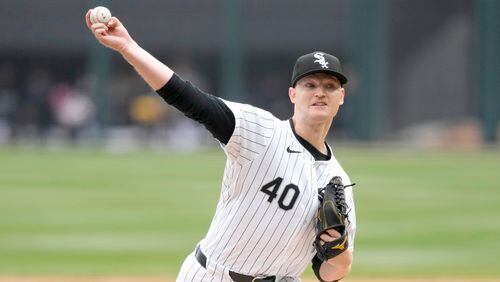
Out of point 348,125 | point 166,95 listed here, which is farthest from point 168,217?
point 348,125

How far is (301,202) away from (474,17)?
75.1 ft

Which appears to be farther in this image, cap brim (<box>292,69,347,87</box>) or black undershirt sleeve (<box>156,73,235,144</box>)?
cap brim (<box>292,69,347,87</box>)

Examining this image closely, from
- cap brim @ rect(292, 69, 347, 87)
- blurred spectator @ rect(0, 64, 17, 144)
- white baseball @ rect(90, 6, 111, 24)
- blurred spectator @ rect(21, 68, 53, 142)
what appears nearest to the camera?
white baseball @ rect(90, 6, 111, 24)

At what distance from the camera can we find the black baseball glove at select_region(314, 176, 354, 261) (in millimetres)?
3703

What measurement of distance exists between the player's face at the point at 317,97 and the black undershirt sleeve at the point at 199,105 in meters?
0.35

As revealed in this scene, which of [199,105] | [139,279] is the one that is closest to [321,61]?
[199,105]

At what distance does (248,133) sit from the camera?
364cm

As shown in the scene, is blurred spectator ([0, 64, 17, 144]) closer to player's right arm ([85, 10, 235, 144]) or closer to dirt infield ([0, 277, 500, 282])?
dirt infield ([0, 277, 500, 282])

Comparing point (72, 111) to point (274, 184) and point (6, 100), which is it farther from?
point (274, 184)

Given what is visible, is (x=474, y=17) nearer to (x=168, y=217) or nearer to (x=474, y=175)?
(x=474, y=175)

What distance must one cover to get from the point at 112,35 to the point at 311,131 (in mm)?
904

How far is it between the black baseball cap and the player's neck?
17 centimetres

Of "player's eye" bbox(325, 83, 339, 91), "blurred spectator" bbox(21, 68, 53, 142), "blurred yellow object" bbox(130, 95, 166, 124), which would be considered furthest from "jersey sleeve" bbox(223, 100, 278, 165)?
"blurred spectator" bbox(21, 68, 53, 142)

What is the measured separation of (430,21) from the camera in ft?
91.8
